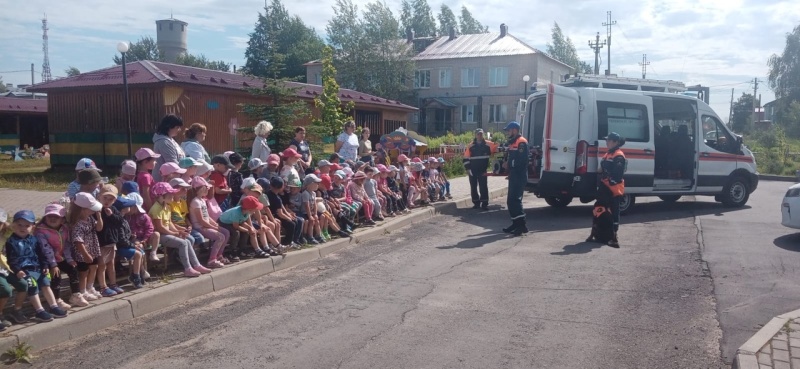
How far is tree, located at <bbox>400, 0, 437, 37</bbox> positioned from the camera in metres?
72.6

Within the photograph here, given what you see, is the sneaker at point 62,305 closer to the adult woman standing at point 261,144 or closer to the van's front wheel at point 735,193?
the adult woman standing at point 261,144

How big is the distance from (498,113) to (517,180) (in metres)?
42.2

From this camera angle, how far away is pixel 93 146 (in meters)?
20.3

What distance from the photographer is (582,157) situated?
12.5 m

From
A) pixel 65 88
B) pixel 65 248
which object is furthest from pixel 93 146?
pixel 65 248

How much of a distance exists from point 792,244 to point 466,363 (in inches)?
301

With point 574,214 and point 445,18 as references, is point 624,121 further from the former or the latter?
point 445,18

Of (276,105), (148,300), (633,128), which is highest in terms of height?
(276,105)

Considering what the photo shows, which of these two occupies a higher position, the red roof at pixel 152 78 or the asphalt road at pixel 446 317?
the red roof at pixel 152 78

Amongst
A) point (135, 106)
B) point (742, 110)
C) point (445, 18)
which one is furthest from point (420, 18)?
point (135, 106)

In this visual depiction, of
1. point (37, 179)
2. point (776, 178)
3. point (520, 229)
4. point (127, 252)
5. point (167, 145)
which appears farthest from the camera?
point (776, 178)

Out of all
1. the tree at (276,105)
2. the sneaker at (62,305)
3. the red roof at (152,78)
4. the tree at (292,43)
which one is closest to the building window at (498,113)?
the tree at (292,43)

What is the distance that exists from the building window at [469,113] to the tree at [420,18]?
21232 mm

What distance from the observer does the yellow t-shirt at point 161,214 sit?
7070 mm
